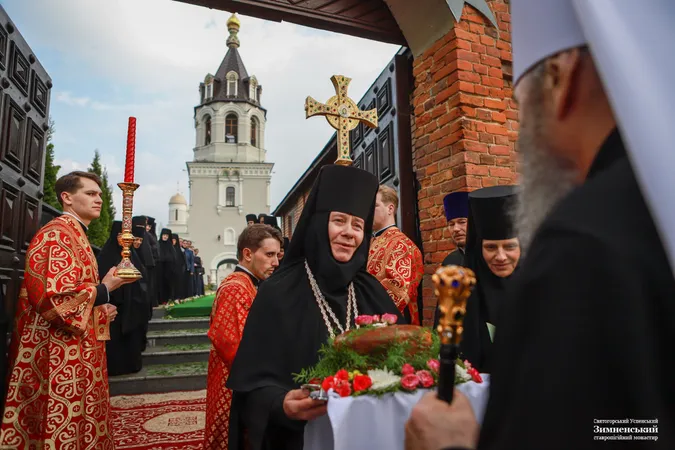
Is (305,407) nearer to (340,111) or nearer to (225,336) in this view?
(225,336)

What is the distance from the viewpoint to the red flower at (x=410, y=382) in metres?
1.34

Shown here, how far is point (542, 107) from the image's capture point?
80 centimetres

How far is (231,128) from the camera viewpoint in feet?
160

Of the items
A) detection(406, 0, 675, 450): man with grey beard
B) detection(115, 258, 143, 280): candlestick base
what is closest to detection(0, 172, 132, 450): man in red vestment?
detection(115, 258, 143, 280): candlestick base

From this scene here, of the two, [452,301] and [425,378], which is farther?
[425,378]

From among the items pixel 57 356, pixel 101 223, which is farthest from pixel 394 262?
pixel 101 223

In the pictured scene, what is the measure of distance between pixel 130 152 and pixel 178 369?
5213 millimetres

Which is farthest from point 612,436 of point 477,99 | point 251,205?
point 251,205

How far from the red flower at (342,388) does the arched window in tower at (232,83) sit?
1971 inches

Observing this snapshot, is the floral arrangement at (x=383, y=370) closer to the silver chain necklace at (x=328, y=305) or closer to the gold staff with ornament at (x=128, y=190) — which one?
the silver chain necklace at (x=328, y=305)

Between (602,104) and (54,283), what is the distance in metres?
3.56

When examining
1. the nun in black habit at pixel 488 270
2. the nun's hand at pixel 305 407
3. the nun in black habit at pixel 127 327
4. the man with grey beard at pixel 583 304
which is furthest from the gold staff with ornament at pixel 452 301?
the nun in black habit at pixel 127 327

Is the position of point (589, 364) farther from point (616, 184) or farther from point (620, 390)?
point (616, 184)

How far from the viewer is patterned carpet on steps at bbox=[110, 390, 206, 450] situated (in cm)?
450
